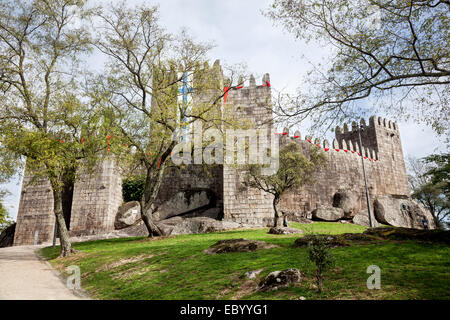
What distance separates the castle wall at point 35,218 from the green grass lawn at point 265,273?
12.3 meters

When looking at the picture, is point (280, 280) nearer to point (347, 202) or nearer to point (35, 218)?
point (35, 218)

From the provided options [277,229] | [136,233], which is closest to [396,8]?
[277,229]

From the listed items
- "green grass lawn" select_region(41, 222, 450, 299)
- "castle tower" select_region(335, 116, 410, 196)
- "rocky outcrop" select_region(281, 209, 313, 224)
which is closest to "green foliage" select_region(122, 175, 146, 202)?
"rocky outcrop" select_region(281, 209, 313, 224)

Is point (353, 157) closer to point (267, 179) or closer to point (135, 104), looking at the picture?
point (267, 179)

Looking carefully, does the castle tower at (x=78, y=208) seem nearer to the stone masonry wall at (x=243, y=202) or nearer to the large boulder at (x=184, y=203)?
the large boulder at (x=184, y=203)

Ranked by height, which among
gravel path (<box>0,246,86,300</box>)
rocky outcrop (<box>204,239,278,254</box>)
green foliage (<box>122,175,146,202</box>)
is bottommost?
gravel path (<box>0,246,86,300</box>)

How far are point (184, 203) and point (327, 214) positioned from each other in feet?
33.9

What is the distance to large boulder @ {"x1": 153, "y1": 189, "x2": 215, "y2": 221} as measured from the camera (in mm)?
21203

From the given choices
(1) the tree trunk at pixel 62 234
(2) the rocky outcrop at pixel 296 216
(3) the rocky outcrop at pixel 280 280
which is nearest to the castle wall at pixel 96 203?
(1) the tree trunk at pixel 62 234

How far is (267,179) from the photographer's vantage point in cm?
1811

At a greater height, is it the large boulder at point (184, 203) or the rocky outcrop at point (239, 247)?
the large boulder at point (184, 203)

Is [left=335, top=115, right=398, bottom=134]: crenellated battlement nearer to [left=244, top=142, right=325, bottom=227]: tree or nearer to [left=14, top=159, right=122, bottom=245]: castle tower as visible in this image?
[left=244, top=142, right=325, bottom=227]: tree

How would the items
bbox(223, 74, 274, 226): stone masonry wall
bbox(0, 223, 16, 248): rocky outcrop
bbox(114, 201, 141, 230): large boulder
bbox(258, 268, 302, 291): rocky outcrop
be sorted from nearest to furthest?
bbox(258, 268, 302, 291): rocky outcrop → bbox(223, 74, 274, 226): stone masonry wall → bbox(114, 201, 141, 230): large boulder → bbox(0, 223, 16, 248): rocky outcrop

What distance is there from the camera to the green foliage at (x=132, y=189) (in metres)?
22.5
